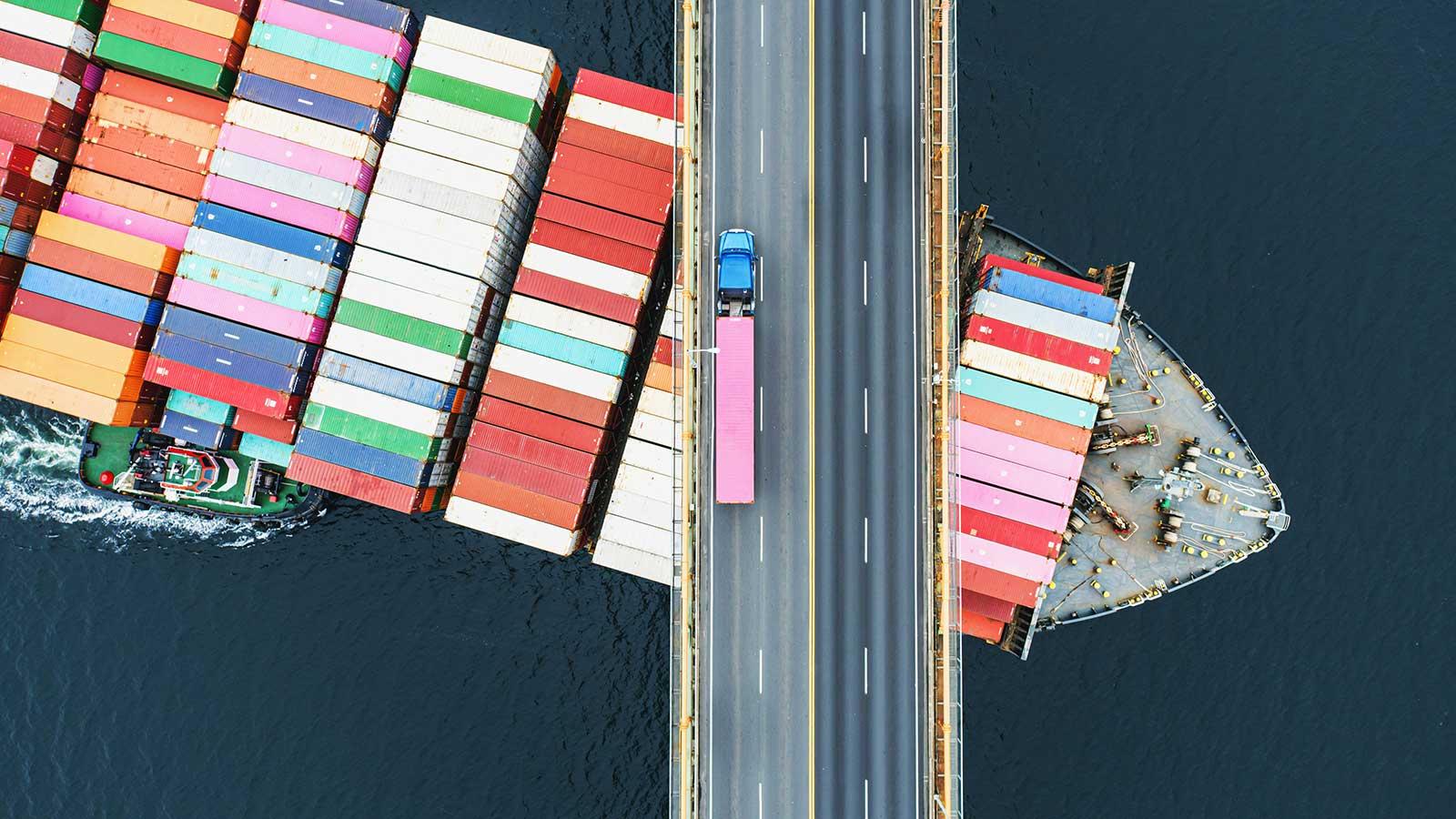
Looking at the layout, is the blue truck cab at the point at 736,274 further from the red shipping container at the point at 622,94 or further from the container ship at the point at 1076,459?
the container ship at the point at 1076,459

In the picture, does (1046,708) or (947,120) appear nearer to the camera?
(947,120)

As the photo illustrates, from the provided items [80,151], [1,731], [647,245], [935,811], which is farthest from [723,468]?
[1,731]

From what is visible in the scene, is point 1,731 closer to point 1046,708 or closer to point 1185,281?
point 1046,708

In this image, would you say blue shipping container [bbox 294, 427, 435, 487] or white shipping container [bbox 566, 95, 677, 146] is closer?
blue shipping container [bbox 294, 427, 435, 487]

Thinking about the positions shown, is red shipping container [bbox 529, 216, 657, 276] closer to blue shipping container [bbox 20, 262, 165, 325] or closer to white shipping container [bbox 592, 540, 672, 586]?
white shipping container [bbox 592, 540, 672, 586]

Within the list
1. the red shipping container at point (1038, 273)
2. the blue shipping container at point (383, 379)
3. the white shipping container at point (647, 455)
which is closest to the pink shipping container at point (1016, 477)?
the red shipping container at point (1038, 273)

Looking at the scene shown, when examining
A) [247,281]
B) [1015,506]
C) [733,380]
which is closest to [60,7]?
[247,281]

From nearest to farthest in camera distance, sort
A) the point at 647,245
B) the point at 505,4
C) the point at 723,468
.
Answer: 1. the point at 723,468
2. the point at 647,245
3. the point at 505,4

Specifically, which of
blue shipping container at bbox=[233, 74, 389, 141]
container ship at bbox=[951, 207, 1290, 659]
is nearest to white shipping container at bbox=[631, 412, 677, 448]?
container ship at bbox=[951, 207, 1290, 659]
